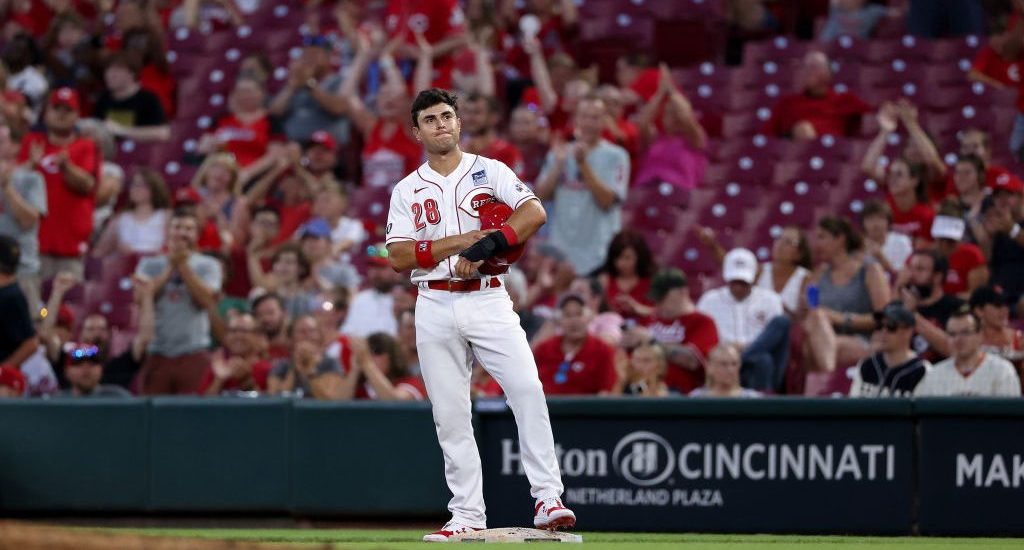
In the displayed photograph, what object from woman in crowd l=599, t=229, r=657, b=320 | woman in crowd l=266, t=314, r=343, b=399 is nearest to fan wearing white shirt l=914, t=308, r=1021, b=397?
woman in crowd l=599, t=229, r=657, b=320

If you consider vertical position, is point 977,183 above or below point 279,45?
below

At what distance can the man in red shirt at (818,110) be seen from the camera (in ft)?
43.7

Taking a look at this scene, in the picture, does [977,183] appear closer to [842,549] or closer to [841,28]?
[841,28]

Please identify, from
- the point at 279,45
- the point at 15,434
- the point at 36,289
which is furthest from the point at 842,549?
the point at 279,45

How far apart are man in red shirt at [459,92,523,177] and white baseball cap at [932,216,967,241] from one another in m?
3.09

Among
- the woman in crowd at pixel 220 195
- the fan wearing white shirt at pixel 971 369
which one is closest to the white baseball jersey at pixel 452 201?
the fan wearing white shirt at pixel 971 369

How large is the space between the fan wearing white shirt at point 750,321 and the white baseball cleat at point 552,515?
3.70 metres

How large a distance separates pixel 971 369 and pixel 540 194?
4.09 m

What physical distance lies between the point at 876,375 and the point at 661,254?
3.25 m

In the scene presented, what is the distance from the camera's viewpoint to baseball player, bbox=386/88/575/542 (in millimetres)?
6867

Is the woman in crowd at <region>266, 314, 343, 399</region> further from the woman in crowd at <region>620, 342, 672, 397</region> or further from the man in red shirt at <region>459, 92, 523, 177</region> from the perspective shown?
the man in red shirt at <region>459, 92, 523, 177</region>

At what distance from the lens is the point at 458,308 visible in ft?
22.7

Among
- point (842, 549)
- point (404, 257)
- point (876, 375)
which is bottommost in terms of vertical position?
point (842, 549)

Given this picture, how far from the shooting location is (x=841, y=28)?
14.6m
